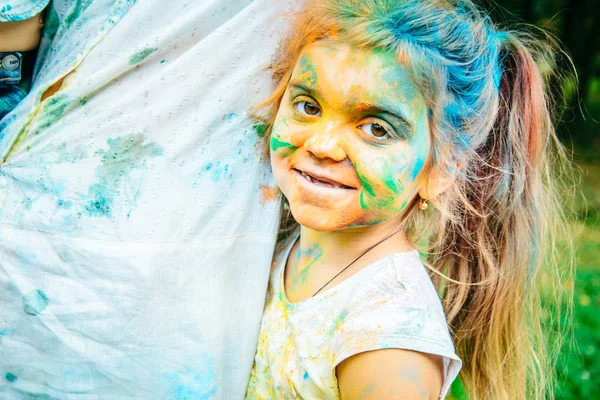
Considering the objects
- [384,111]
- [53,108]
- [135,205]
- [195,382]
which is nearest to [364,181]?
[384,111]

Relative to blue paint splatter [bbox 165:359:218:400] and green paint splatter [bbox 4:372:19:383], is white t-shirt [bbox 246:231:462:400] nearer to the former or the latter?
blue paint splatter [bbox 165:359:218:400]

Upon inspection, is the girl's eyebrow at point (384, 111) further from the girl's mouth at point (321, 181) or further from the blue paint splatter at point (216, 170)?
the blue paint splatter at point (216, 170)

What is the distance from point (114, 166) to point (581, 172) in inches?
65.0

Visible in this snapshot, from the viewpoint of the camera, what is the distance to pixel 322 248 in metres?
1.91

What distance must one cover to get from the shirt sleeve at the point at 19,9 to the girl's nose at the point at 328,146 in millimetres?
827

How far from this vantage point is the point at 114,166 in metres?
1.73

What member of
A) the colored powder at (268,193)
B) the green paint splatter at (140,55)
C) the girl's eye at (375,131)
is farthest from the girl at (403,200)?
the green paint splatter at (140,55)

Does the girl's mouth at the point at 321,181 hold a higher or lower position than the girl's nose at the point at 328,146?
lower

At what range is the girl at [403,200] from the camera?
1.62 metres

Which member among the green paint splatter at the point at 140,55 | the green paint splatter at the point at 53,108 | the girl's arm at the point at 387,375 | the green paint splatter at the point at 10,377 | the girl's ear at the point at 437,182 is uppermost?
the green paint splatter at the point at 140,55

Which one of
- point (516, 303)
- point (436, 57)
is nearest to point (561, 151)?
point (516, 303)

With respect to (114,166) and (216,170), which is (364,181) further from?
(114,166)

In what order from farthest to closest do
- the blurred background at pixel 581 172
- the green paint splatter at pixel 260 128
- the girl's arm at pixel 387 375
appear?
the blurred background at pixel 581 172
the green paint splatter at pixel 260 128
the girl's arm at pixel 387 375

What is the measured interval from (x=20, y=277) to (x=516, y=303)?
146cm
